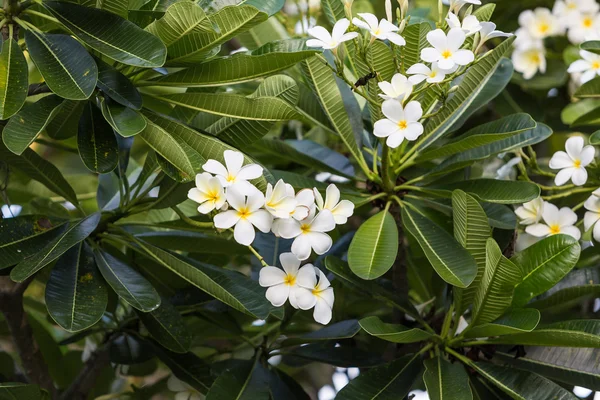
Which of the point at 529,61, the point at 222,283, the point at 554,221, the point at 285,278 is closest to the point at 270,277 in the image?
the point at 285,278

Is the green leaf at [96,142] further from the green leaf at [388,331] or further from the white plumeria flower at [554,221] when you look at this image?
the white plumeria flower at [554,221]

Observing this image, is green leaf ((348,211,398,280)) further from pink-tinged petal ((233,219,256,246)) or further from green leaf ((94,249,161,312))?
green leaf ((94,249,161,312))

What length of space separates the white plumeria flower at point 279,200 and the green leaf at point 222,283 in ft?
0.56

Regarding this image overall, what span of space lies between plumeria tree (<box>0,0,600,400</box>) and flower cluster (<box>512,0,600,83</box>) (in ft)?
1.39

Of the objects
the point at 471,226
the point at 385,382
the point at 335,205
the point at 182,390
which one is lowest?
the point at 182,390

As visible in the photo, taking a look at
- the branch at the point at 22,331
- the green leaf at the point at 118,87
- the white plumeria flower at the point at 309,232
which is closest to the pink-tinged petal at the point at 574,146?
the white plumeria flower at the point at 309,232

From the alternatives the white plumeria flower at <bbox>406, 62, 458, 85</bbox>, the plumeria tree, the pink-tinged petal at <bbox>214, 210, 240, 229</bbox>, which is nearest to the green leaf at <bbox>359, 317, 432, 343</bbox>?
the plumeria tree

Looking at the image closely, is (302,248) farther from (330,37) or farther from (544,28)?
(544,28)

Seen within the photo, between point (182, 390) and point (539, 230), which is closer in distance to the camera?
point (539, 230)

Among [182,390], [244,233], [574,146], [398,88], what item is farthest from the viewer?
[182,390]

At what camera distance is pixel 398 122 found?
1.07m

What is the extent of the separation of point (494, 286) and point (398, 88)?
32 centimetres

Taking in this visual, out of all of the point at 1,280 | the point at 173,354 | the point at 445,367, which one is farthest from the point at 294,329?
the point at 1,280

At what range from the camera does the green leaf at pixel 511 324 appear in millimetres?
1055
